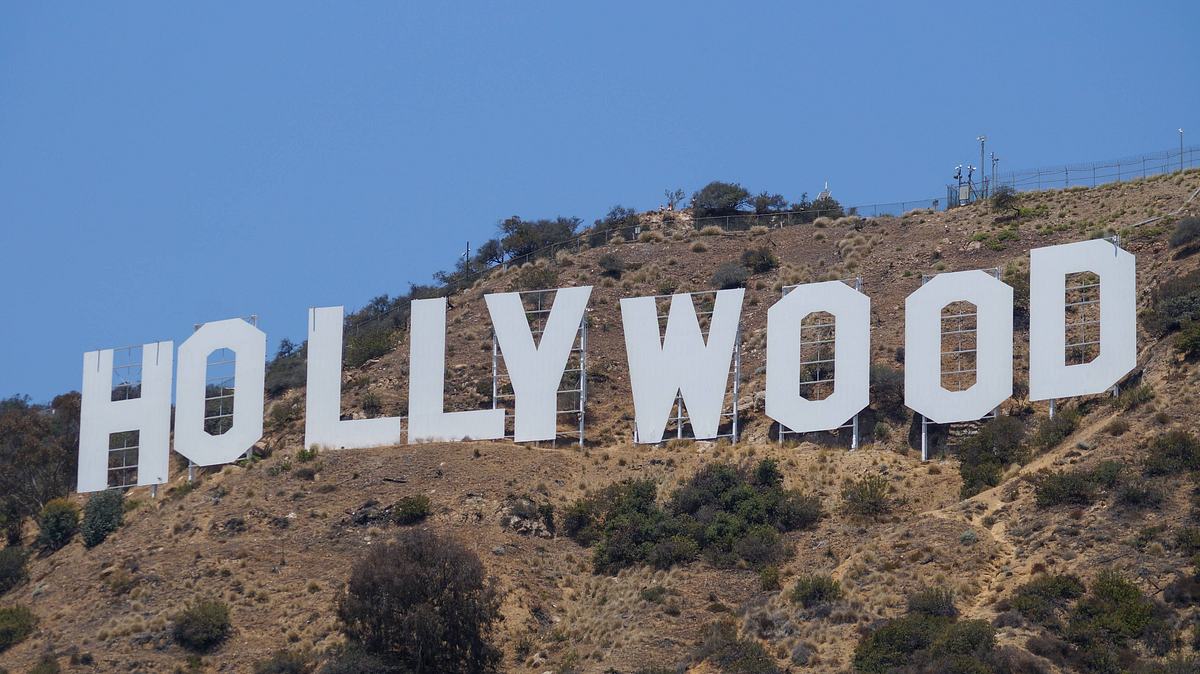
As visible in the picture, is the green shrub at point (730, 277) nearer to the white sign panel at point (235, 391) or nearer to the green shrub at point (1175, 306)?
the white sign panel at point (235, 391)

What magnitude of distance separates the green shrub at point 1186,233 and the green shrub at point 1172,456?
12296 millimetres

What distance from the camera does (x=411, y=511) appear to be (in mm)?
47969

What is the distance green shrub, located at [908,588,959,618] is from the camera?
39.6m

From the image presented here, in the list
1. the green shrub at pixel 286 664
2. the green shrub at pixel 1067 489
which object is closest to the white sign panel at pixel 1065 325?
the green shrub at pixel 1067 489

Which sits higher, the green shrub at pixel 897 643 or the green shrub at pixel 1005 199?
the green shrub at pixel 1005 199

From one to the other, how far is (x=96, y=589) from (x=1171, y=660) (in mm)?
26971

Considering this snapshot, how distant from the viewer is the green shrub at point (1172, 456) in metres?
41.8

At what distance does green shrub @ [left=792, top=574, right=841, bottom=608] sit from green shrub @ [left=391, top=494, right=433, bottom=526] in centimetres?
1098

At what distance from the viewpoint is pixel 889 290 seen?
59.8m

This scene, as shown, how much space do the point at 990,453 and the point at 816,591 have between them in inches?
295

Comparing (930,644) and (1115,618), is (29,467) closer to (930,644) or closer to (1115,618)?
(930,644)

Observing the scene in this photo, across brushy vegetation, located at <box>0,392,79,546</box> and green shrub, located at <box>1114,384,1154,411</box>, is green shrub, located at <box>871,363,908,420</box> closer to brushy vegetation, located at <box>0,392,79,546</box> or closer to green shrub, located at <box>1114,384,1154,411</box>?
green shrub, located at <box>1114,384,1154,411</box>

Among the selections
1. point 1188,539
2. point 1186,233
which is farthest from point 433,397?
point 1186,233

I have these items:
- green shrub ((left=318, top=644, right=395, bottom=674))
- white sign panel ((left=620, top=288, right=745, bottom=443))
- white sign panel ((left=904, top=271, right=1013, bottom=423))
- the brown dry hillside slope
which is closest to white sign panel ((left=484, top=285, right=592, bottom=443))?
the brown dry hillside slope
